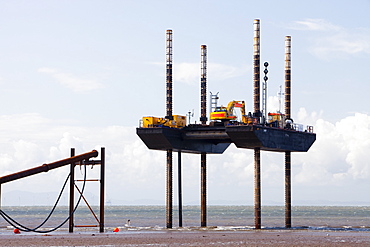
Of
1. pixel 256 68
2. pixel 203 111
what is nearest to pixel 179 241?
pixel 256 68

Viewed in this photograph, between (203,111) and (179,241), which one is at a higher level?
(203,111)

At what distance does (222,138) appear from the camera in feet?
311

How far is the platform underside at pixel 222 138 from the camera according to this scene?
3556 inches

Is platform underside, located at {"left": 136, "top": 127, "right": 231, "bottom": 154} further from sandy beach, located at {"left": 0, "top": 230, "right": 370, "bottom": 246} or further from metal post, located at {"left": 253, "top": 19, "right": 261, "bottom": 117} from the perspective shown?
sandy beach, located at {"left": 0, "top": 230, "right": 370, "bottom": 246}

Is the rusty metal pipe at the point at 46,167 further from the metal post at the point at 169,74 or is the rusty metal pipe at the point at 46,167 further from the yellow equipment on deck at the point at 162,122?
the metal post at the point at 169,74

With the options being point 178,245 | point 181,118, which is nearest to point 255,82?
point 181,118

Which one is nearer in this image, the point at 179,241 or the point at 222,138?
the point at 179,241

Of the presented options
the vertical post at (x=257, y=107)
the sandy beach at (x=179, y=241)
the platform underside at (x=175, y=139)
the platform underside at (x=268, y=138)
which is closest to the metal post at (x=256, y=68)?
the vertical post at (x=257, y=107)

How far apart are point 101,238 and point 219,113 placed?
28.0m

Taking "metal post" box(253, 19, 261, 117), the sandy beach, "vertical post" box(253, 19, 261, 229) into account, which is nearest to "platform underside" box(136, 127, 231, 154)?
"vertical post" box(253, 19, 261, 229)

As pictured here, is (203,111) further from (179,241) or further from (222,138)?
(179,241)

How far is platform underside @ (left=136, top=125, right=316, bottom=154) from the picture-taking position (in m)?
90.3

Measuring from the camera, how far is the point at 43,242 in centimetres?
6750

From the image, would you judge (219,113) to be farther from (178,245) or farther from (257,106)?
(178,245)
